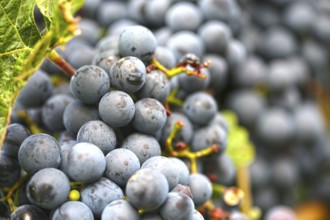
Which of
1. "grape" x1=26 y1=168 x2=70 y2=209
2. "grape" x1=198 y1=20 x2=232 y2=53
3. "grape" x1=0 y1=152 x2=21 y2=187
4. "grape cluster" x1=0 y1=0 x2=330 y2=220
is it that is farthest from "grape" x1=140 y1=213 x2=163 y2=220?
"grape" x1=198 y1=20 x2=232 y2=53

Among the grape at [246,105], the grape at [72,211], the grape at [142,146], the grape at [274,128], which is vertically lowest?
the grape at [274,128]

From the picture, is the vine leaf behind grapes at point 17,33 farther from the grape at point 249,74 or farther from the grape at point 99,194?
the grape at point 249,74

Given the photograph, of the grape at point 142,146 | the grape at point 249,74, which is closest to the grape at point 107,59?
the grape at point 142,146

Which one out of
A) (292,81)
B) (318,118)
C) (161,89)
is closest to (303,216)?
(318,118)

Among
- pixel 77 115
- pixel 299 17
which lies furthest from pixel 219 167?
pixel 299 17

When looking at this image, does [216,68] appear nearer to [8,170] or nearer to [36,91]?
[36,91]

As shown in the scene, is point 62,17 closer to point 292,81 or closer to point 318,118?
point 292,81

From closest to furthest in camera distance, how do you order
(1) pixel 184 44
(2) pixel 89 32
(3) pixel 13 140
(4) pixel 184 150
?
(3) pixel 13 140, (4) pixel 184 150, (1) pixel 184 44, (2) pixel 89 32
